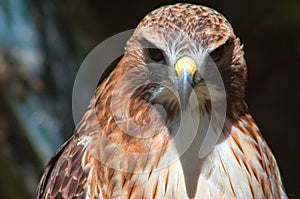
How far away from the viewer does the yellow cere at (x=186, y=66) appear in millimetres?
3072

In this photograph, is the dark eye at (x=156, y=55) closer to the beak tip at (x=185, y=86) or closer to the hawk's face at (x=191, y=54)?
the hawk's face at (x=191, y=54)

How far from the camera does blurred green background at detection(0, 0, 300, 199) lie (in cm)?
563

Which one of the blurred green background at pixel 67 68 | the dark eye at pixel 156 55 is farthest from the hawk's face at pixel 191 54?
the blurred green background at pixel 67 68

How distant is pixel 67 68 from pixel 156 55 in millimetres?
2703

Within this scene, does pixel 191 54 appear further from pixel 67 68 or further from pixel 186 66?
pixel 67 68

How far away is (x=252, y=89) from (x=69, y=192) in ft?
12.4

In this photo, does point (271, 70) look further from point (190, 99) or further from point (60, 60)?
point (190, 99)

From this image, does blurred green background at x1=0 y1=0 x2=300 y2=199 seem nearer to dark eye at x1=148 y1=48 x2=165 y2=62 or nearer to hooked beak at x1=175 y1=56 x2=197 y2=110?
dark eye at x1=148 y1=48 x2=165 y2=62

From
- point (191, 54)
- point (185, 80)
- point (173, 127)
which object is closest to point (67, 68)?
point (173, 127)

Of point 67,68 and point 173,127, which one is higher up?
point 173,127

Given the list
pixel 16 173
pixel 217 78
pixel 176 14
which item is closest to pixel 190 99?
pixel 217 78

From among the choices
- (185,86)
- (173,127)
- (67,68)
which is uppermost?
(185,86)

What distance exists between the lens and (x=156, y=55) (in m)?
3.33

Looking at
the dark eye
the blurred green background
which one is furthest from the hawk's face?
the blurred green background
